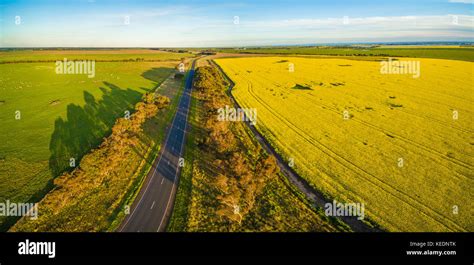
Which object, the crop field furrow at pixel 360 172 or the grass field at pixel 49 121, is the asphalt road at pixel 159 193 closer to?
the grass field at pixel 49 121

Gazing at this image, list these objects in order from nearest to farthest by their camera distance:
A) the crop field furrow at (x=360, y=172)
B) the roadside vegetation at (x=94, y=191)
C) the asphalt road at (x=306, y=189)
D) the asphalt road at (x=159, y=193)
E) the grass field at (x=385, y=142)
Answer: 1. the asphalt road at (x=306, y=189)
2. the asphalt road at (x=159, y=193)
3. the roadside vegetation at (x=94, y=191)
4. the crop field furrow at (x=360, y=172)
5. the grass field at (x=385, y=142)

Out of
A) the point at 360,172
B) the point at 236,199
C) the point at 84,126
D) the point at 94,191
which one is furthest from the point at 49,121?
the point at 360,172

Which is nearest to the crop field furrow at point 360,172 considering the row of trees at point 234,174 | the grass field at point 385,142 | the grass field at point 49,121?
the grass field at point 385,142

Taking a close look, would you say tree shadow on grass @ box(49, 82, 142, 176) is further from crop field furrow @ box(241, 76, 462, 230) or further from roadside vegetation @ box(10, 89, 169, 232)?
crop field furrow @ box(241, 76, 462, 230)

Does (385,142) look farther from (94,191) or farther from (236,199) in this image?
(94,191)

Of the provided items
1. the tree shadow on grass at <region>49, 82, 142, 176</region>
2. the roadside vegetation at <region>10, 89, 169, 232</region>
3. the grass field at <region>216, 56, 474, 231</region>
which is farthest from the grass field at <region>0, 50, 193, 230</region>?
the grass field at <region>216, 56, 474, 231</region>
